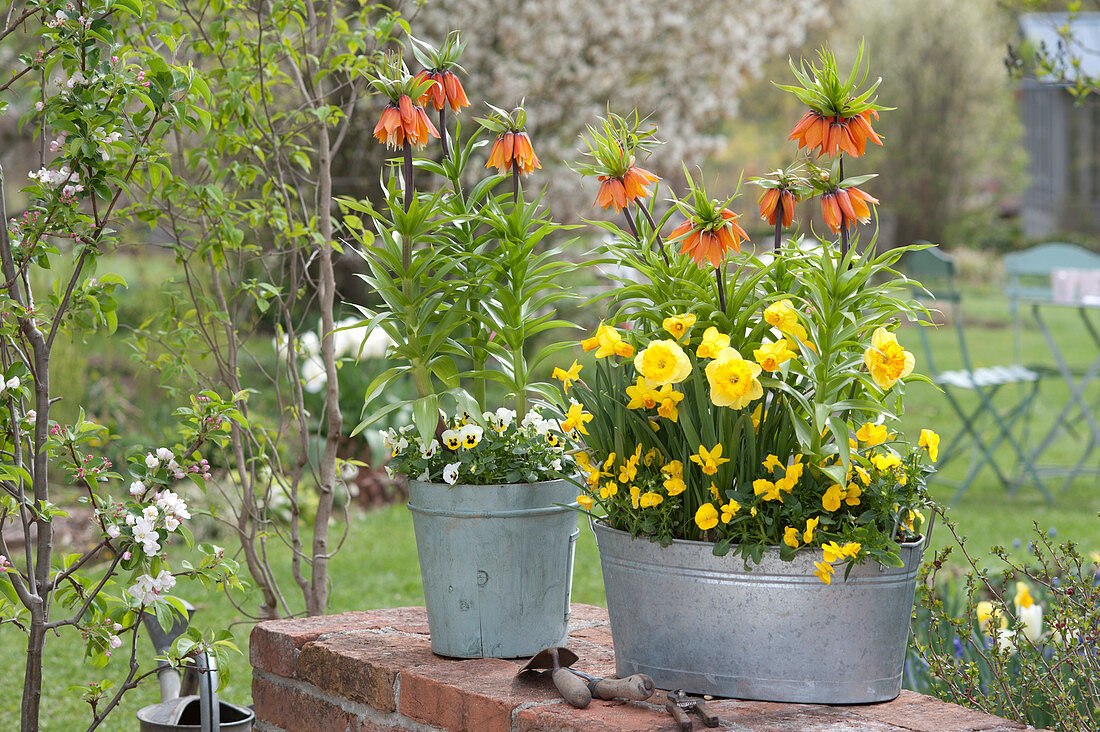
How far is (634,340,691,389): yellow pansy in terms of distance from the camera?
140 cm

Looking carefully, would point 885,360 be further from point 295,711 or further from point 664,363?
point 295,711

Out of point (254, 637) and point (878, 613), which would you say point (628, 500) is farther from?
point (254, 637)

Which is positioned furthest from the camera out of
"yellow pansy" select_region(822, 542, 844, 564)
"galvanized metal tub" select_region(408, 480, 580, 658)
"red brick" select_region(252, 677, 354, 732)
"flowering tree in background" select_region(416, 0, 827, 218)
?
"flowering tree in background" select_region(416, 0, 827, 218)

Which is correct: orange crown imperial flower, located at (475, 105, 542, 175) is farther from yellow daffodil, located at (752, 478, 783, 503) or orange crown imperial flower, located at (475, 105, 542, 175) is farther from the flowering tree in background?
the flowering tree in background

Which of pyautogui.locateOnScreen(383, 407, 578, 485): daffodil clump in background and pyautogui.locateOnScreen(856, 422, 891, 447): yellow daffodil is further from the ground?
pyautogui.locateOnScreen(856, 422, 891, 447): yellow daffodil

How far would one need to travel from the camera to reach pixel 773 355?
1375mm

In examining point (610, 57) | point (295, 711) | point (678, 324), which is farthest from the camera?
point (610, 57)

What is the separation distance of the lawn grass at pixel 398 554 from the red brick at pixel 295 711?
31cm

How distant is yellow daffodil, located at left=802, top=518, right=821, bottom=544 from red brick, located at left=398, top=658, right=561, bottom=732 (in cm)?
42

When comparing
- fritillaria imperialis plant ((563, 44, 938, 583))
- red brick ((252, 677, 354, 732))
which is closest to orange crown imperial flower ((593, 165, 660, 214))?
fritillaria imperialis plant ((563, 44, 938, 583))

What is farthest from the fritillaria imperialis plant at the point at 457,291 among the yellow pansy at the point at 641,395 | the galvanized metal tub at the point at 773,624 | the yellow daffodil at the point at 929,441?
the yellow daffodil at the point at 929,441

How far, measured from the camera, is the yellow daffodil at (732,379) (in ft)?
4.46

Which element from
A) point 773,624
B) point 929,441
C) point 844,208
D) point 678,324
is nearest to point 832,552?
point 773,624

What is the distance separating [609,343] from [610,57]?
6477mm
